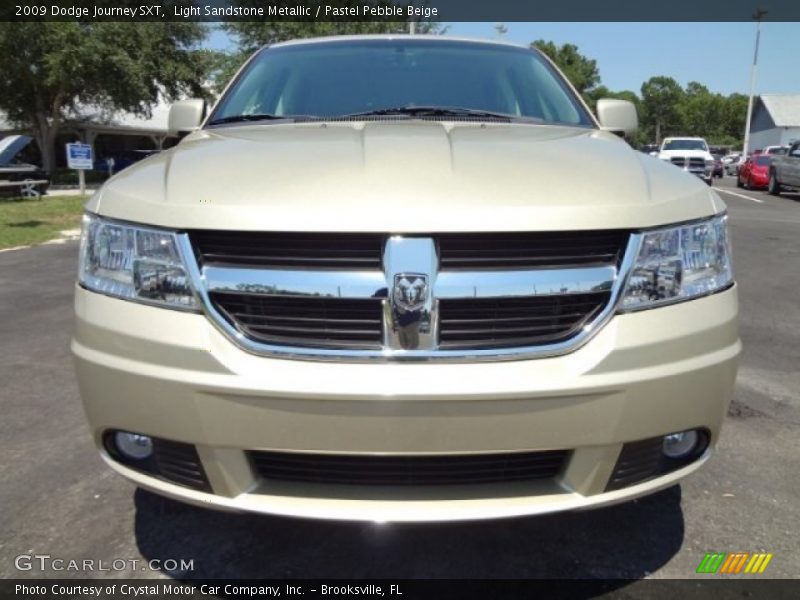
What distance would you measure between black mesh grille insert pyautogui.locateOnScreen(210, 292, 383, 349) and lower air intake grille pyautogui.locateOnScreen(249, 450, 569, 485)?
30cm

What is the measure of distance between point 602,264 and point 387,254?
1.89 ft

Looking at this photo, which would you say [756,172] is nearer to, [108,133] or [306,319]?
[306,319]

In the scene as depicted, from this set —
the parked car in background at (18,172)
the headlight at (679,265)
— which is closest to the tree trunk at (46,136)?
the parked car in background at (18,172)

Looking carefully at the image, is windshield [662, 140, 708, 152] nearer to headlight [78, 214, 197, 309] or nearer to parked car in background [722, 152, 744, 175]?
parked car in background [722, 152, 744, 175]

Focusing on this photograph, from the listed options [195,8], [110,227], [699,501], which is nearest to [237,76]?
[110,227]

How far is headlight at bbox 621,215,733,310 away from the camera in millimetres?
1729

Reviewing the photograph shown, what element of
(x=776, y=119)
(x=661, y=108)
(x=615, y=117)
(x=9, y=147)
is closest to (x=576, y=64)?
(x=776, y=119)

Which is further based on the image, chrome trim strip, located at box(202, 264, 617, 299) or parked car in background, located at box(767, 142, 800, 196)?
parked car in background, located at box(767, 142, 800, 196)

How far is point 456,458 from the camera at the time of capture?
1684mm

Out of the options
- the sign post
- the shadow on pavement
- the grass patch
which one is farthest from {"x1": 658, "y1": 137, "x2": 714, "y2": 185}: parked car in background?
the shadow on pavement

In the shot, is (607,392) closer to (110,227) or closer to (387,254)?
(387,254)

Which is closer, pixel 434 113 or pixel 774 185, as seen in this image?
pixel 434 113

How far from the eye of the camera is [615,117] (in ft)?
9.41

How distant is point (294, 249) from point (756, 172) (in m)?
26.6
